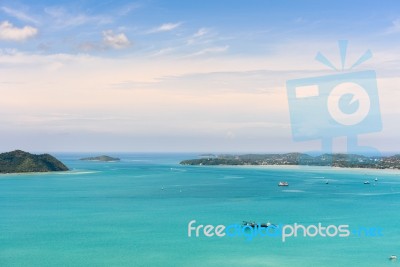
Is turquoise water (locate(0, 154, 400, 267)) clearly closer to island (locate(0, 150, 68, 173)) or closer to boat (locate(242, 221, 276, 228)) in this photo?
boat (locate(242, 221, 276, 228))

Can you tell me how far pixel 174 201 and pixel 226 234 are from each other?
20920 mm

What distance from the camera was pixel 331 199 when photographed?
58156 mm

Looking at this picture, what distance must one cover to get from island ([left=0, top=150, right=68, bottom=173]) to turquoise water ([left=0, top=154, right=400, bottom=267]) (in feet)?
94.8

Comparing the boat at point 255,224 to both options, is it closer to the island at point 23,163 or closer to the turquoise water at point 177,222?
the turquoise water at point 177,222

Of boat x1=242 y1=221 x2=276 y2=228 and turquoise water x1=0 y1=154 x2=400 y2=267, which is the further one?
boat x1=242 y1=221 x2=276 y2=228

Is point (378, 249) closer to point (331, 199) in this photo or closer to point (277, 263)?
point (277, 263)

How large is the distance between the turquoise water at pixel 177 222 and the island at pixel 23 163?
28.9 metres

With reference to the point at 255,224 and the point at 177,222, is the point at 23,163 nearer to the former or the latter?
the point at 177,222

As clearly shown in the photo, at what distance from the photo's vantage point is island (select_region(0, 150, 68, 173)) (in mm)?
100125

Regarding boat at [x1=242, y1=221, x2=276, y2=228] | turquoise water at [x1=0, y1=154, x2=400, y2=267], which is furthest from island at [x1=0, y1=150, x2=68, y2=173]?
boat at [x1=242, y1=221, x2=276, y2=228]

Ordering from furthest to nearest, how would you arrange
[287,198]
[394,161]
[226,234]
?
[394,161]
[287,198]
[226,234]

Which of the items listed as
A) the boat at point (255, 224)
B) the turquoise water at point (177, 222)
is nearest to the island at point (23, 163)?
the turquoise water at point (177, 222)

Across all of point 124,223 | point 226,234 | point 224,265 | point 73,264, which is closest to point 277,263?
point 224,265

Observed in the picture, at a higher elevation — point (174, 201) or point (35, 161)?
point (35, 161)
